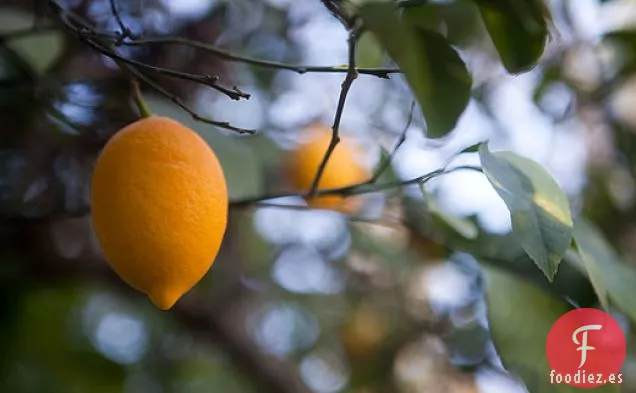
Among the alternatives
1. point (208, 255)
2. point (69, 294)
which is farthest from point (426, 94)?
point (69, 294)

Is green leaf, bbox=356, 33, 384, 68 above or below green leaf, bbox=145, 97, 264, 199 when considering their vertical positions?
above

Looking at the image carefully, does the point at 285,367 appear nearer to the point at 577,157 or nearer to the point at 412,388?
the point at 412,388

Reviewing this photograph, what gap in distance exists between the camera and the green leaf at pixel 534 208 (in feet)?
1.59

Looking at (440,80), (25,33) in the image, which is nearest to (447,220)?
(440,80)

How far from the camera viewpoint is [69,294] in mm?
1229

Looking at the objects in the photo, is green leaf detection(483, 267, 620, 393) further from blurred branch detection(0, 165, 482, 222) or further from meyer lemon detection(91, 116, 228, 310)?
meyer lemon detection(91, 116, 228, 310)

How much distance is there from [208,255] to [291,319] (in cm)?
102

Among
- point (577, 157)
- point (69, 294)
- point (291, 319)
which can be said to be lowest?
point (291, 319)

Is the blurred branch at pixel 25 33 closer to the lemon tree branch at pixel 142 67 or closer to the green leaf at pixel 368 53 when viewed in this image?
the lemon tree branch at pixel 142 67

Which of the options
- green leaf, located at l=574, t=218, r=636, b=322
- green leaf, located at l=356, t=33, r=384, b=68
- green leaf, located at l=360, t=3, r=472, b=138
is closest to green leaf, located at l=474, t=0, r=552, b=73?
green leaf, located at l=360, t=3, r=472, b=138

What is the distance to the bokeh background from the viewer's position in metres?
0.91

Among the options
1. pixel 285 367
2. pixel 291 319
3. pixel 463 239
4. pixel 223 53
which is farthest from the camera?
pixel 291 319

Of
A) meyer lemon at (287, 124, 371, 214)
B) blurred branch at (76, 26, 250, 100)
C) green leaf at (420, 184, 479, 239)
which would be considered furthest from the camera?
meyer lemon at (287, 124, 371, 214)

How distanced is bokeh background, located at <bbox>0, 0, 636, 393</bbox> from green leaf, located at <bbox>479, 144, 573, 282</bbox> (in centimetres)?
27
